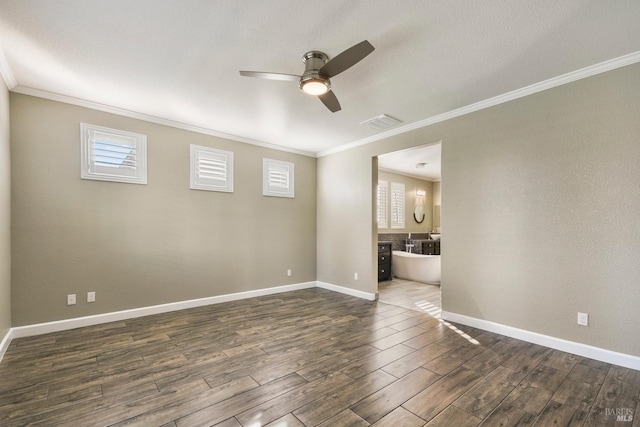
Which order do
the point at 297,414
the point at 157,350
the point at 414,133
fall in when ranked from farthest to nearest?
the point at 414,133 → the point at 157,350 → the point at 297,414

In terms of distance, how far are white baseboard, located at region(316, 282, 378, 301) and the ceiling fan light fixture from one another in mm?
3610

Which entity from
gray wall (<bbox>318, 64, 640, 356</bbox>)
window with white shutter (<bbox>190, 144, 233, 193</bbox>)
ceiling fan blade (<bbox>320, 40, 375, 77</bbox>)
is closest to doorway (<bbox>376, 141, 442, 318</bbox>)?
gray wall (<bbox>318, 64, 640, 356</bbox>)

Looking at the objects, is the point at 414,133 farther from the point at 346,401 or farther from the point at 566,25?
the point at 346,401

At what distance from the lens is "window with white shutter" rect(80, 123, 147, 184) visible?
3.64 meters

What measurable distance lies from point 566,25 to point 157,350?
4.63 meters

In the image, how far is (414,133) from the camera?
439cm

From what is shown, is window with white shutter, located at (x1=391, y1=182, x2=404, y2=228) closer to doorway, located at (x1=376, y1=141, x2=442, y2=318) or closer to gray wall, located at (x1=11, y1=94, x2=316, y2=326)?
doorway, located at (x1=376, y1=141, x2=442, y2=318)

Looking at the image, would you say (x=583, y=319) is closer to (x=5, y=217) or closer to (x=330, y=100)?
(x=330, y=100)

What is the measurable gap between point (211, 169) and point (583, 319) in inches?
202

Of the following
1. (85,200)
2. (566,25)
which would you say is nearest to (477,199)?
(566,25)

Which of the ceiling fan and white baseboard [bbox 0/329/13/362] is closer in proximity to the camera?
the ceiling fan

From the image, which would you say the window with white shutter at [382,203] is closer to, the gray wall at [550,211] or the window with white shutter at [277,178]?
the window with white shutter at [277,178]

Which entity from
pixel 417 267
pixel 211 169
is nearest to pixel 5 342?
pixel 211 169

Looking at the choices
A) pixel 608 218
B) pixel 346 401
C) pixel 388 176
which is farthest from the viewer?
pixel 388 176
